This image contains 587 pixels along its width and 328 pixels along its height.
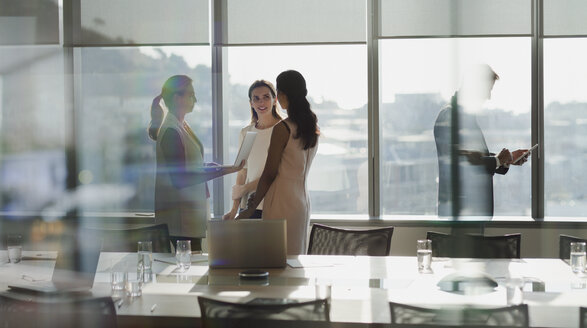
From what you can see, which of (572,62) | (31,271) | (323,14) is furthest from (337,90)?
(31,271)

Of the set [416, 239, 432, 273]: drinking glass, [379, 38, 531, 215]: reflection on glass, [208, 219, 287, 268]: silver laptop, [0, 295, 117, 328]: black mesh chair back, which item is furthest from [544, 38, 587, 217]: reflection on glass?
[0, 295, 117, 328]: black mesh chair back

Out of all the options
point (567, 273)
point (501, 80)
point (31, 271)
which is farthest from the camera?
point (567, 273)

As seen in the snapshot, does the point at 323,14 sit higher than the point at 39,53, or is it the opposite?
the point at 323,14

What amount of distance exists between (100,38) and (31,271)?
1.24ft

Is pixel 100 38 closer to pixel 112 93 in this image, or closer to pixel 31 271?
pixel 112 93

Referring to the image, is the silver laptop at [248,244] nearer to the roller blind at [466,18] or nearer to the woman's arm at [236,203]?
the woman's arm at [236,203]

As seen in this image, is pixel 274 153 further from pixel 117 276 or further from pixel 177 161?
pixel 177 161

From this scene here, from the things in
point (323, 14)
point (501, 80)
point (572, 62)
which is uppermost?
point (323, 14)

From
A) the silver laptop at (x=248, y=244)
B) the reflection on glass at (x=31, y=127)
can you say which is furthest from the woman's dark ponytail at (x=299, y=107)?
the reflection on glass at (x=31, y=127)

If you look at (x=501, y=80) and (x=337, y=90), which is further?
(x=337, y=90)

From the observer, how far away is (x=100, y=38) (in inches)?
19.0

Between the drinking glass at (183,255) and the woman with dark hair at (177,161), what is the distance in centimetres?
75

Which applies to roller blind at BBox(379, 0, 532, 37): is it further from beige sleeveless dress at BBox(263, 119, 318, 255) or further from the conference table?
beige sleeveless dress at BBox(263, 119, 318, 255)

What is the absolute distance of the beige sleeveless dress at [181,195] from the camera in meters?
0.54
